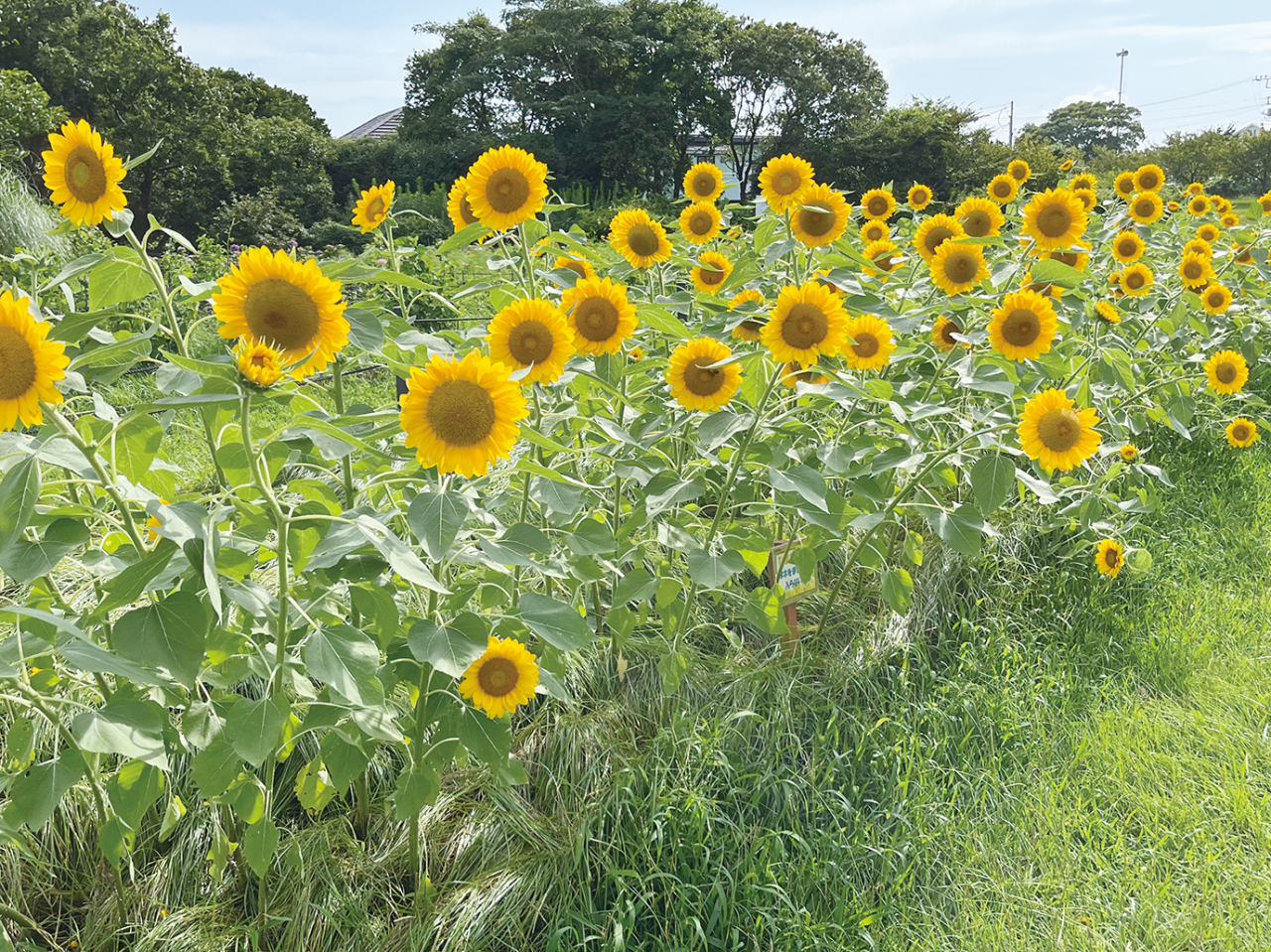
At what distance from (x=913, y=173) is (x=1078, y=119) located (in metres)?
64.7

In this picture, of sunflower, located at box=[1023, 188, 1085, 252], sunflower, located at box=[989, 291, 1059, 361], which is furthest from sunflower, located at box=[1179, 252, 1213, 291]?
sunflower, located at box=[989, 291, 1059, 361]

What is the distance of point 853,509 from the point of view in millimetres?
2092

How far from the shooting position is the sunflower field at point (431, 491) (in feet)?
3.81

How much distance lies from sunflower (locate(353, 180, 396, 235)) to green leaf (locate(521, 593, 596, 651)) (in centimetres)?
99

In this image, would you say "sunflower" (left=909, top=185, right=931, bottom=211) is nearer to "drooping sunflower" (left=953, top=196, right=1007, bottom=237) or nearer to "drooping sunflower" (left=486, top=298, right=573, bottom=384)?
"drooping sunflower" (left=953, top=196, right=1007, bottom=237)

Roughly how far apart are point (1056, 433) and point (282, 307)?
153 centimetres

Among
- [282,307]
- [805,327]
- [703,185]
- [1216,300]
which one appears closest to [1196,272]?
[1216,300]

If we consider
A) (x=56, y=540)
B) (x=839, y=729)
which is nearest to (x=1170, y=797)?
(x=839, y=729)

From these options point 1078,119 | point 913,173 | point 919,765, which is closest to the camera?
point 919,765

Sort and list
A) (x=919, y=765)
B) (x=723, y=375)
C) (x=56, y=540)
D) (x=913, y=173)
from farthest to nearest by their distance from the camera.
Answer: (x=913, y=173), (x=919, y=765), (x=723, y=375), (x=56, y=540)

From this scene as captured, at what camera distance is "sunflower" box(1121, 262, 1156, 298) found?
11.5 feet

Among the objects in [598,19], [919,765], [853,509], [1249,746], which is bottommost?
[1249,746]

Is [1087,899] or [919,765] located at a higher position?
[919,765]

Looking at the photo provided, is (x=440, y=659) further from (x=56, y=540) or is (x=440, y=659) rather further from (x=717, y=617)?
(x=717, y=617)
